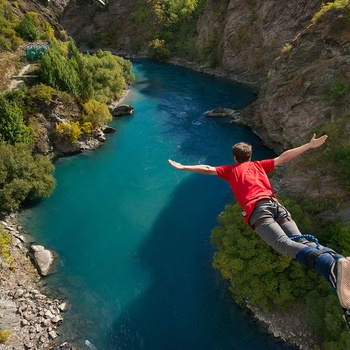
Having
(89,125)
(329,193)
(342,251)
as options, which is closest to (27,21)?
(89,125)

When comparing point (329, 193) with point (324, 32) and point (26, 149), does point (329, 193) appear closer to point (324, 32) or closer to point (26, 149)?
point (324, 32)

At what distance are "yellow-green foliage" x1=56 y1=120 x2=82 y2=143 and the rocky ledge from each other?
11.6 metres

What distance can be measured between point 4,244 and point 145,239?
8.54 m

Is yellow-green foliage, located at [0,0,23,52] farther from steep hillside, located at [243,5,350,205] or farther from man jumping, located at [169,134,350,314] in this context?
man jumping, located at [169,134,350,314]

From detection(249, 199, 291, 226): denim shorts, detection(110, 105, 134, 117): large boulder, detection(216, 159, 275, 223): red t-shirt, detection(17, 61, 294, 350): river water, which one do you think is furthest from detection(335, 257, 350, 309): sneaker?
detection(110, 105, 134, 117): large boulder

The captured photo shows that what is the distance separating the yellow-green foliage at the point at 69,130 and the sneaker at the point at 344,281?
26.9 m

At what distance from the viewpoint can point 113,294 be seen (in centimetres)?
1684

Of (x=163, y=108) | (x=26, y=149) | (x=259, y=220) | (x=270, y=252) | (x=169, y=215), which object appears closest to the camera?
(x=259, y=220)

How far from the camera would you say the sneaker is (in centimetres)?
481

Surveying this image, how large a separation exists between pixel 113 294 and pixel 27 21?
3483 cm

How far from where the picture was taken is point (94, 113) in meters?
30.9

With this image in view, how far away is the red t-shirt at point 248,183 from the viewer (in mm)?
6684

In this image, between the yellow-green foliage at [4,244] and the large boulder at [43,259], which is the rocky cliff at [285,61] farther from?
the yellow-green foliage at [4,244]

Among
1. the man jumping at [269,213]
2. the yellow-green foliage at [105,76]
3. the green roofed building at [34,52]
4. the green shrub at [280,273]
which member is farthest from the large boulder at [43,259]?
the green roofed building at [34,52]
